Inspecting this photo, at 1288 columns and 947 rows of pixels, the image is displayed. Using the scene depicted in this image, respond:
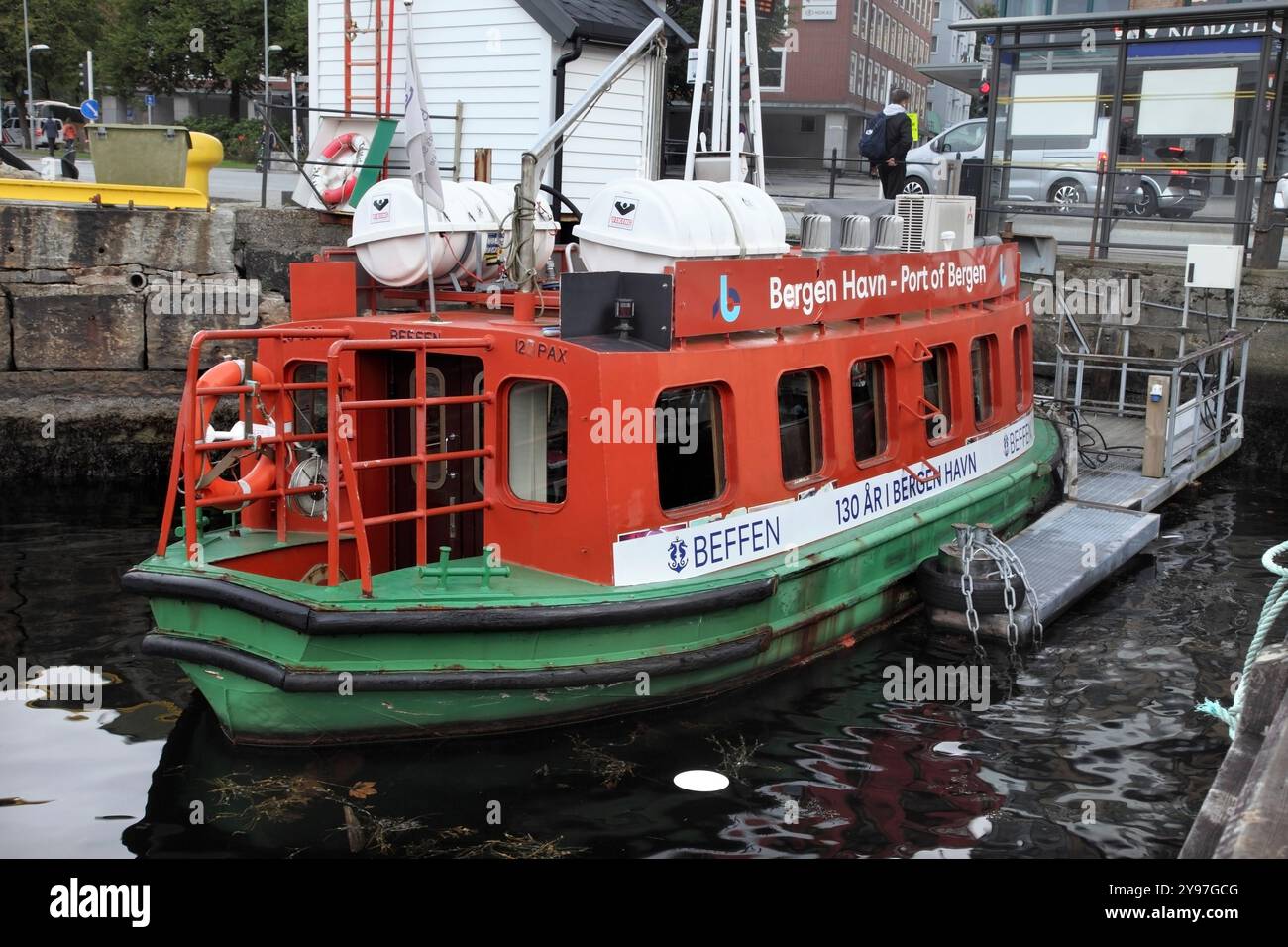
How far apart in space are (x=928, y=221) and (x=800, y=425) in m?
2.95

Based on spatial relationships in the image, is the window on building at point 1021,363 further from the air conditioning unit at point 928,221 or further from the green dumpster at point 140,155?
the green dumpster at point 140,155

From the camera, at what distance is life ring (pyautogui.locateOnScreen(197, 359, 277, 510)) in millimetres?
7082

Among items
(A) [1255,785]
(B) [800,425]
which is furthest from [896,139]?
(A) [1255,785]

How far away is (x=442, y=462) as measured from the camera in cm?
797

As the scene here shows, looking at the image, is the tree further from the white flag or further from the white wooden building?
the white flag

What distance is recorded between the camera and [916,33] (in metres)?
60.1

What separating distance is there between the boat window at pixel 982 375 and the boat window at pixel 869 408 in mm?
1930

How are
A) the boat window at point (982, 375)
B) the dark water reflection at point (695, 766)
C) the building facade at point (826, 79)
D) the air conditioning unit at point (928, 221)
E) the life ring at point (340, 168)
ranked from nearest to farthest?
the dark water reflection at point (695, 766)
the air conditioning unit at point (928, 221)
the boat window at point (982, 375)
the life ring at point (340, 168)
the building facade at point (826, 79)

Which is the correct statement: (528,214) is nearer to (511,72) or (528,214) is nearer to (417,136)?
(417,136)

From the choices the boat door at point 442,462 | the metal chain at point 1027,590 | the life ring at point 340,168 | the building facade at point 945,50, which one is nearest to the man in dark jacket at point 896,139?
the life ring at point 340,168

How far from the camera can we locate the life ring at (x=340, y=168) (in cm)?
1577

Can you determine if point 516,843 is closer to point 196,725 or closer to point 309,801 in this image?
point 309,801

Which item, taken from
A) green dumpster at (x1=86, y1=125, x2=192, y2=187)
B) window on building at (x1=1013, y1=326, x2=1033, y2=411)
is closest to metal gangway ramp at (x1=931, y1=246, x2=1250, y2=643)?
window on building at (x1=1013, y1=326, x2=1033, y2=411)

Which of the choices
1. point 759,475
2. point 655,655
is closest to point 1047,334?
point 759,475
